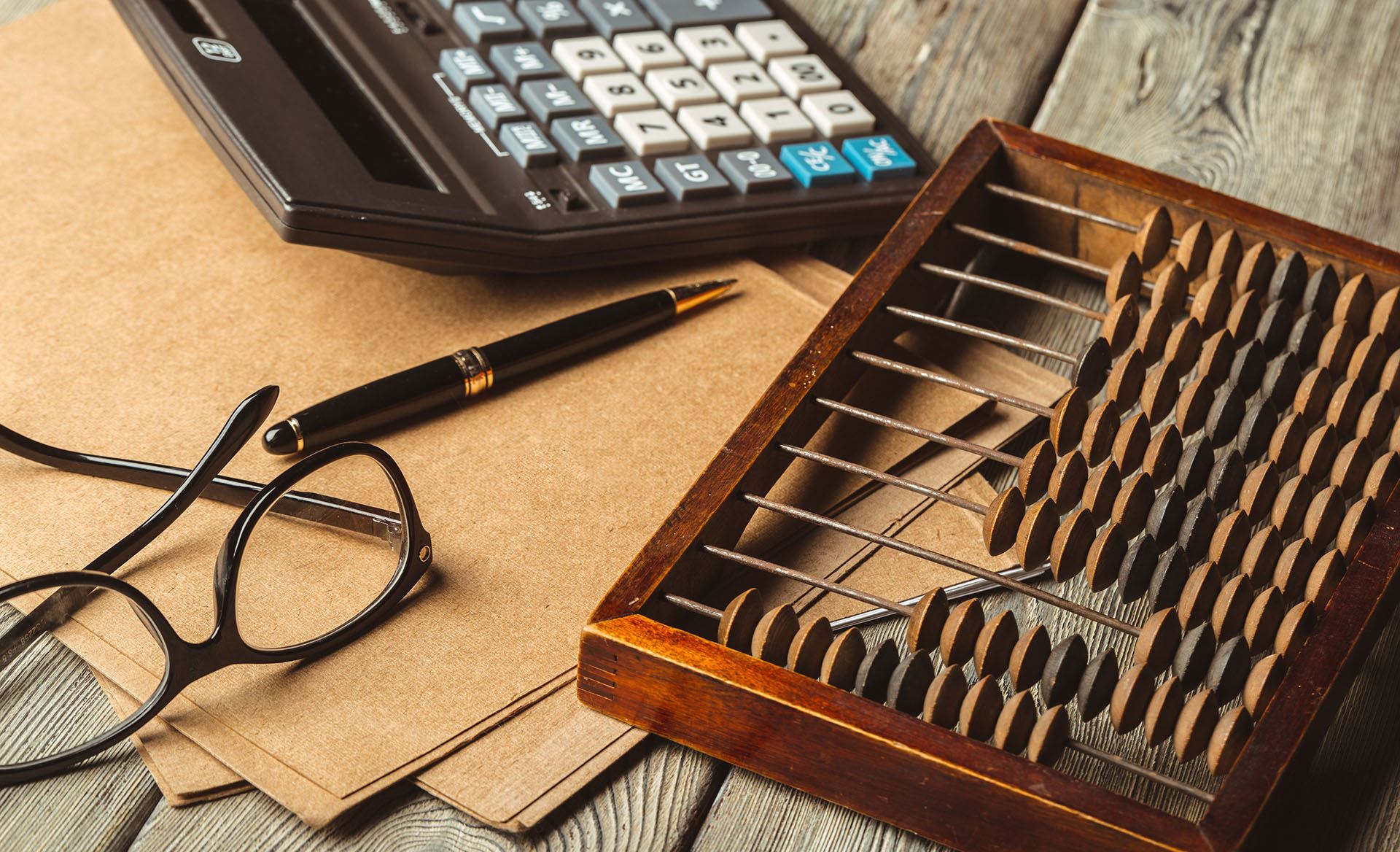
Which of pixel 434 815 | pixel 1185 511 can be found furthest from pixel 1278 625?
pixel 434 815

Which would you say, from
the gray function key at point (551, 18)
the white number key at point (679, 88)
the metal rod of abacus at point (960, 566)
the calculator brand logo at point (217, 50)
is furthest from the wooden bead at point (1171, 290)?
the calculator brand logo at point (217, 50)

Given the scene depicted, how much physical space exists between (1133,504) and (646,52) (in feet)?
1.51

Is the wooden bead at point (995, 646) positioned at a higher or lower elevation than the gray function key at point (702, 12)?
lower

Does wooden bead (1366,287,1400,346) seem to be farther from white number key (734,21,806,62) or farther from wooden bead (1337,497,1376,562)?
white number key (734,21,806,62)

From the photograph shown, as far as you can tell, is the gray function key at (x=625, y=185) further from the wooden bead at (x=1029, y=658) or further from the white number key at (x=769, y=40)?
the wooden bead at (x=1029, y=658)

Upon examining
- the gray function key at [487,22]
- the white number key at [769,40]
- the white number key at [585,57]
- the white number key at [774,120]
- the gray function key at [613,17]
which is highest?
the gray function key at [487,22]

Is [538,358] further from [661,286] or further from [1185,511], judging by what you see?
[1185,511]

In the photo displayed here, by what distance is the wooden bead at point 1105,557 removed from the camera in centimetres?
57

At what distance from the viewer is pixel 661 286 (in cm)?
78

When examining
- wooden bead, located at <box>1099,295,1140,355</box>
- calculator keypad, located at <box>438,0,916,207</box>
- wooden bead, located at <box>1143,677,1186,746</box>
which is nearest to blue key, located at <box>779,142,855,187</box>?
calculator keypad, located at <box>438,0,916,207</box>

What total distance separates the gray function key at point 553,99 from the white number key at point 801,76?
141 mm

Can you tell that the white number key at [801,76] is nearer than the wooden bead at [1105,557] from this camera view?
No

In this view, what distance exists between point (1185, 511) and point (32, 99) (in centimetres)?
75

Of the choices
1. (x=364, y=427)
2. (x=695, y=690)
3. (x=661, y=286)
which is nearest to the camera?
(x=695, y=690)
